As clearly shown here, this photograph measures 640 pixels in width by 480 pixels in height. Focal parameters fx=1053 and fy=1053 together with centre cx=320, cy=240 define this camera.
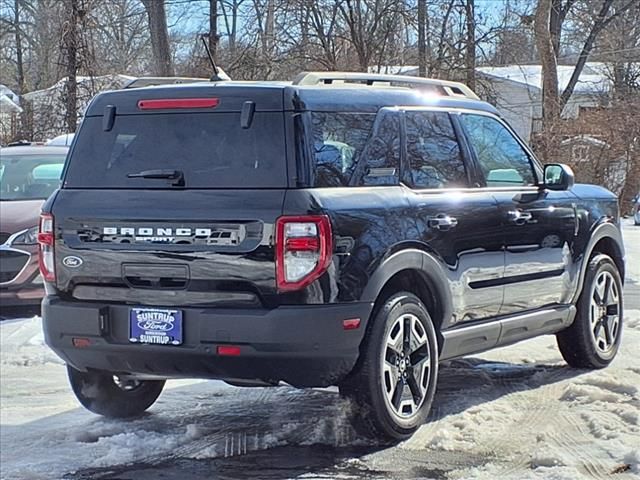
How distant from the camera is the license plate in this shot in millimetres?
5332

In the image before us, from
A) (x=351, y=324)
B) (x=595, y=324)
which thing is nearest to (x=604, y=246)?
(x=595, y=324)

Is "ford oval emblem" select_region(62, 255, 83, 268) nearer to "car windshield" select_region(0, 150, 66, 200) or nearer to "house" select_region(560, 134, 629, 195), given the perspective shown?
"car windshield" select_region(0, 150, 66, 200)

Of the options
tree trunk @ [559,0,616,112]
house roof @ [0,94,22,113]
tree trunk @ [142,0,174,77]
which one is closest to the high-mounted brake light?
tree trunk @ [142,0,174,77]

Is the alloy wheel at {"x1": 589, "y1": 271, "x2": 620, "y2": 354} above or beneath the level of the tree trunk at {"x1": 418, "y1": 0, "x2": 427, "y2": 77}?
beneath

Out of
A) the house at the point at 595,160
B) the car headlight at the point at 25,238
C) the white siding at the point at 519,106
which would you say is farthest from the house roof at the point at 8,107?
the white siding at the point at 519,106

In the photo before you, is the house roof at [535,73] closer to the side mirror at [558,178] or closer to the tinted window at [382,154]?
the side mirror at [558,178]

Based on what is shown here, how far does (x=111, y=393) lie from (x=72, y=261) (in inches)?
45.5

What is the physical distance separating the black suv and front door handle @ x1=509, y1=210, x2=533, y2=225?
98 millimetres

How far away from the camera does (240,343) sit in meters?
5.19

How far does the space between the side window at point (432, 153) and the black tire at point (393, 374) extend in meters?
0.72

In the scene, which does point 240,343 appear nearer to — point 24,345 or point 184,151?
point 184,151

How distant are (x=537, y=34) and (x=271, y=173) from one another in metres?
21.5

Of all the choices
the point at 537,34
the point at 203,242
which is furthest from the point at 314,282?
the point at 537,34

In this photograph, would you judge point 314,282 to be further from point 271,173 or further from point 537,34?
point 537,34
